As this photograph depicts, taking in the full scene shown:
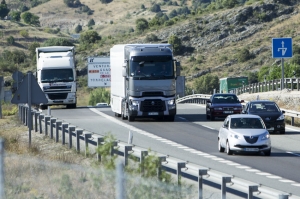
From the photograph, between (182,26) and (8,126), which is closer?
(8,126)

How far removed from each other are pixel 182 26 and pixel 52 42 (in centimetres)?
2159

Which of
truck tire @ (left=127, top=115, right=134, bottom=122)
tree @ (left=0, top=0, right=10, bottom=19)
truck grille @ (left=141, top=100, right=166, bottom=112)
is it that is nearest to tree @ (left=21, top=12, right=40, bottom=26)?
tree @ (left=0, top=0, right=10, bottom=19)

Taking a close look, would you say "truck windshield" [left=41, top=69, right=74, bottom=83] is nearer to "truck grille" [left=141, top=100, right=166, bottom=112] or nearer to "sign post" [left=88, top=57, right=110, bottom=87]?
"truck grille" [left=141, top=100, right=166, bottom=112]

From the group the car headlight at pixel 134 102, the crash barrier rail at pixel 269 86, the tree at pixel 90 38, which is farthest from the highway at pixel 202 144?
the tree at pixel 90 38

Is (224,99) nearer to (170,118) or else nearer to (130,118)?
(170,118)

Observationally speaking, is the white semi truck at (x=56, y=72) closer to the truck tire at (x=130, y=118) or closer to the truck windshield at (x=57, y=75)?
the truck windshield at (x=57, y=75)

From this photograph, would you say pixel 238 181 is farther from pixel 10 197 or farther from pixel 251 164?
pixel 251 164

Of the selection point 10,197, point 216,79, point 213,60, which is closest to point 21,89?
point 10,197

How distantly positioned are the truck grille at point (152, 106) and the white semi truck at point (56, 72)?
12781 mm

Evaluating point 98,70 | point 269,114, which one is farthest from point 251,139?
point 98,70

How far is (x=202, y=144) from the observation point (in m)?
28.4

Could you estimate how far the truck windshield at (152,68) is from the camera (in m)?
36.8

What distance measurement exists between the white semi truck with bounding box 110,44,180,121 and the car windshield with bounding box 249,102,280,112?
4266 millimetres

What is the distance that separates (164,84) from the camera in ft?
123
